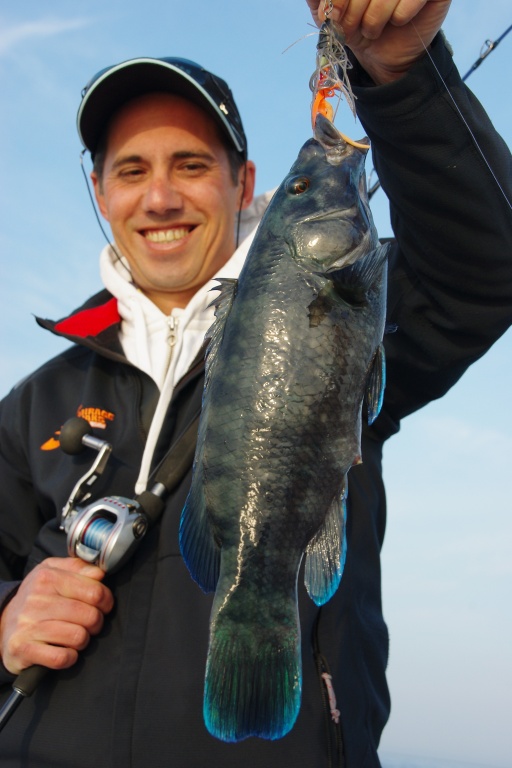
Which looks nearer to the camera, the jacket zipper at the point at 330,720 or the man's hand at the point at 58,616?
the jacket zipper at the point at 330,720

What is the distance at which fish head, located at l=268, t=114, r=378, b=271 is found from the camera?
204cm

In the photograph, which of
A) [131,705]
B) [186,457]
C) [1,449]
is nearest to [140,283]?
[1,449]

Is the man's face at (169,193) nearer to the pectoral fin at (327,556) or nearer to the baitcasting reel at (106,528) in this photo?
the baitcasting reel at (106,528)

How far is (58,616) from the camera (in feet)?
9.59

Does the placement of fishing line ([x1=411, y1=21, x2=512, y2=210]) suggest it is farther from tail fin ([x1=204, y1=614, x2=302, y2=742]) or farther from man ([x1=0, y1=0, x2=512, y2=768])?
tail fin ([x1=204, y1=614, x2=302, y2=742])

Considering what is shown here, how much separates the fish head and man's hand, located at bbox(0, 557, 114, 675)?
1.58 meters

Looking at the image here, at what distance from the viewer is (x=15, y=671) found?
300 cm

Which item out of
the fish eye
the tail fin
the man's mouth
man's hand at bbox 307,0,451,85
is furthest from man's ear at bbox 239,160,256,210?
the tail fin

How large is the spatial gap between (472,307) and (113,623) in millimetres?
1882

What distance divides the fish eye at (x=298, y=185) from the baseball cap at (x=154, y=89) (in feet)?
6.41

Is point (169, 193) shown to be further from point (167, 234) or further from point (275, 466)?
point (275, 466)

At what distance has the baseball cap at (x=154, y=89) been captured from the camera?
3.93 m

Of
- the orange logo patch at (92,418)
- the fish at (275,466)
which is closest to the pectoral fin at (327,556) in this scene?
the fish at (275,466)

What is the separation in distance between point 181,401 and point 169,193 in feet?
3.92
